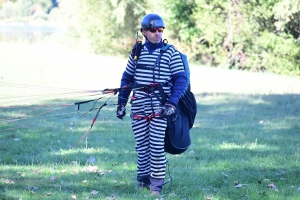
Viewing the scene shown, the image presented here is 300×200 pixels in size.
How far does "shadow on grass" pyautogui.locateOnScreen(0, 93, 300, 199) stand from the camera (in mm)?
6664

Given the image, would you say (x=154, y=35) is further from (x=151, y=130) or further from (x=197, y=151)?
(x=197, y=151)

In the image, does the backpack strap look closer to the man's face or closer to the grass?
the man's face

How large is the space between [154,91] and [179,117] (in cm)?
43

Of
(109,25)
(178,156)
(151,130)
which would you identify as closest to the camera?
(151,130)

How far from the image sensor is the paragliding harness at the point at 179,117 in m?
5.83

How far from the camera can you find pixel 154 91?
5.78 m

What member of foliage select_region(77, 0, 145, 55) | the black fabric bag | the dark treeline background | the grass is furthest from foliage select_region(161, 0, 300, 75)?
the black fabric bag

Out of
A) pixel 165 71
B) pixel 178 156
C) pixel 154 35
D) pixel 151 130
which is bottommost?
pixel 178 156

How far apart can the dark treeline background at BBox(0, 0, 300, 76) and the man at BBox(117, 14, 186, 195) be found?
73.7 ft

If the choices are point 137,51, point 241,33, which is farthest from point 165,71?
point 241,33

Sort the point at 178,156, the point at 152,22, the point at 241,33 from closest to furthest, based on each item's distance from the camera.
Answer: the point at 152,22, the point at 178,156, the point at 241,33

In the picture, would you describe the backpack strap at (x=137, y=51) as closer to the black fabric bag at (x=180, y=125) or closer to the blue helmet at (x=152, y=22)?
the blue helmet at (x=152, y=22)

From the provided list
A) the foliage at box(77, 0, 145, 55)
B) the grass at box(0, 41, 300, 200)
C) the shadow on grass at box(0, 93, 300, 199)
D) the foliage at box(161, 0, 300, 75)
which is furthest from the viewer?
the foliage at box(77, 0, 145, 55)

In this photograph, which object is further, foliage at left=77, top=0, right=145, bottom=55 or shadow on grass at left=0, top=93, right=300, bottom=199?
foliage at left=77, top=0, right=145, bottom=55
